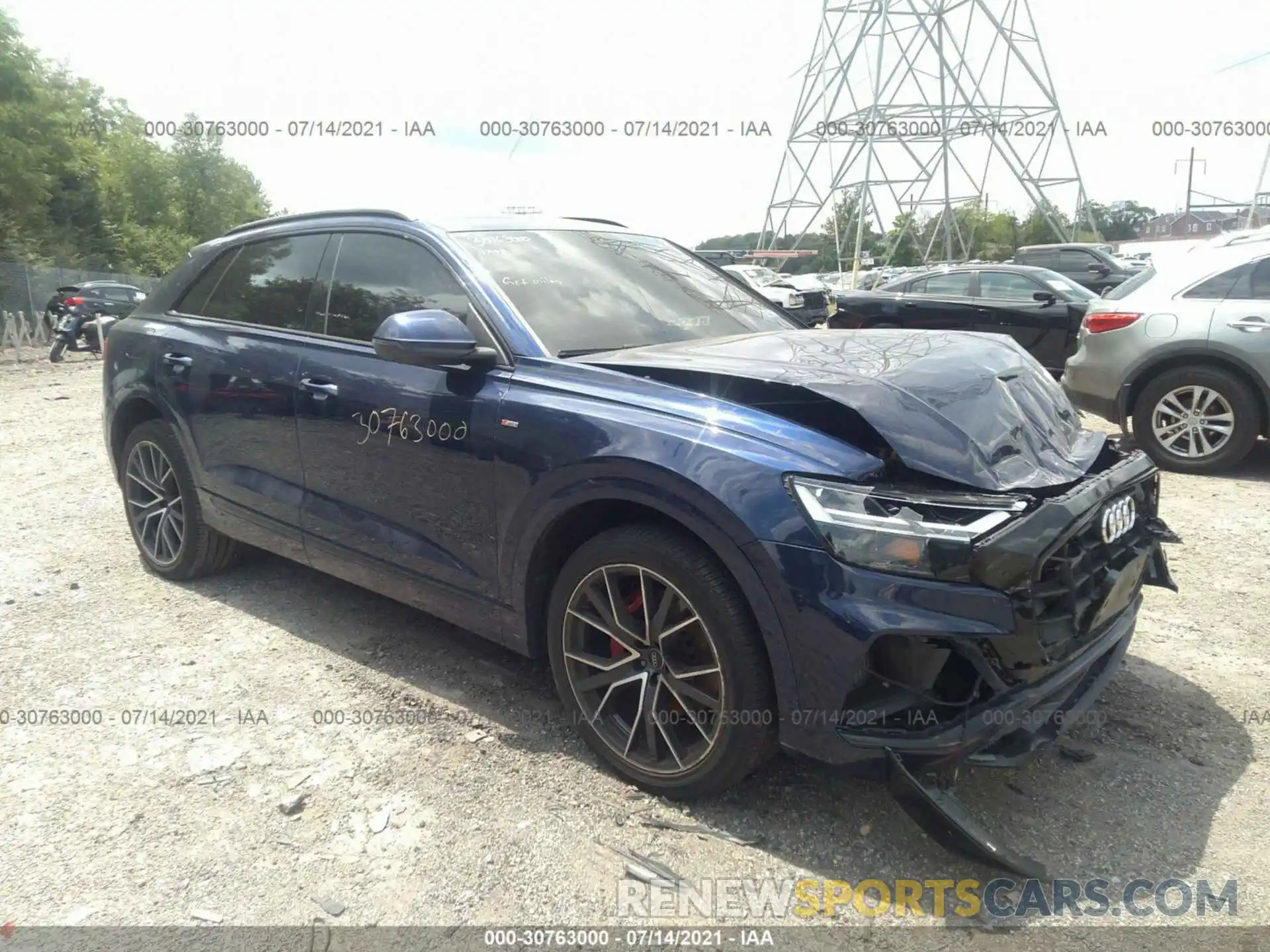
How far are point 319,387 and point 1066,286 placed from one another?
29.8ft

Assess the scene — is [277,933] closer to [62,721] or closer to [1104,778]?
[62,721]

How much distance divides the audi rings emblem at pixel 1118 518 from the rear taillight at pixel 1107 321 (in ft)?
15.2

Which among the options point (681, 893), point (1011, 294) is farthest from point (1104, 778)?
point (1011, 294)

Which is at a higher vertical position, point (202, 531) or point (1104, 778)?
point (202, 531)

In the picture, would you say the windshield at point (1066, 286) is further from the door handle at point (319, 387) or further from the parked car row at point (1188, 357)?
the door handle at point (319, 387)

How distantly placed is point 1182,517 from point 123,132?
57356 millimetres

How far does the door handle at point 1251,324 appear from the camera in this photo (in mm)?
6283

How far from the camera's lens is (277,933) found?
232 centimetres

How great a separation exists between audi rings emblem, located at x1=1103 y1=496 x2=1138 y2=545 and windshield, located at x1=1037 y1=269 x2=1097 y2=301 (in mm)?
8061

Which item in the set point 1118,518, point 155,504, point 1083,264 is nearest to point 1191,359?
point 1118,518

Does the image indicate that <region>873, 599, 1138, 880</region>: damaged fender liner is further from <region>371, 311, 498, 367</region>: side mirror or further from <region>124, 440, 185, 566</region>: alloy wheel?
<region>124, 440, 185, 566</region>: alloy wheel

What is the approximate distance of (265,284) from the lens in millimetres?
4160

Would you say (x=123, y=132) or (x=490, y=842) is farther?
(x=123, y=132)
